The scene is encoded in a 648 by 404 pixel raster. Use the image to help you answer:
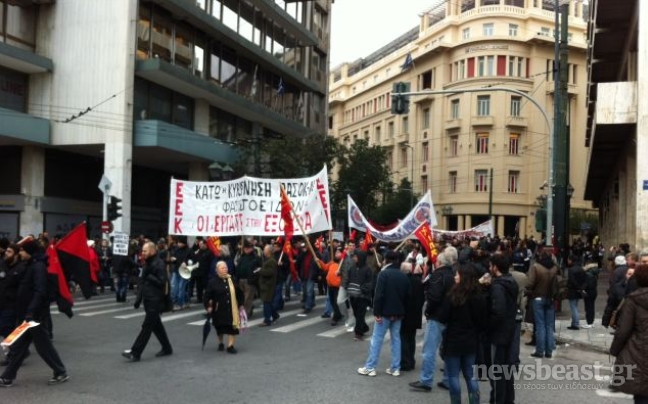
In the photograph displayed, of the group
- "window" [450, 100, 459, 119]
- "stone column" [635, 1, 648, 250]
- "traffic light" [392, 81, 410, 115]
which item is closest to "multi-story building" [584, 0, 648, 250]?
"stone column" [635, 1, 648, 250]

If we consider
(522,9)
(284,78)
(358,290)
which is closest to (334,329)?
(358,290)

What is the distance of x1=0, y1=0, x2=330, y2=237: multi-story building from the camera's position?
25.3 meters

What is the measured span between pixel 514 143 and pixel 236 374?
2017 inches

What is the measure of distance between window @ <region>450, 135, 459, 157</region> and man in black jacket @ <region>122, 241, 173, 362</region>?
5060 cm

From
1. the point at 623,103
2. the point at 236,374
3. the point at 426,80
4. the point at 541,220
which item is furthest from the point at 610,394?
the point at 426,80

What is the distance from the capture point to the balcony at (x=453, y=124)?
2248 inches

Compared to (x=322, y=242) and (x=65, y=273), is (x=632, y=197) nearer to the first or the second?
(x=322, y=242)

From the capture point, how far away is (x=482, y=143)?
2217 inches

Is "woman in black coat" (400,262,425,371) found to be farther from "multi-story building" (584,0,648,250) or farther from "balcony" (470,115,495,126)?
"balcony" (470,115,495,126)

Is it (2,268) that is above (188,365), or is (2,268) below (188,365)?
above

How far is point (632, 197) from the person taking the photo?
22828 mm

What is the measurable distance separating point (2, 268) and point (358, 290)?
557cm

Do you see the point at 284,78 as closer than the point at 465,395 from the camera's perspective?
No

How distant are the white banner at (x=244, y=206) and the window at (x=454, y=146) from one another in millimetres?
45419
